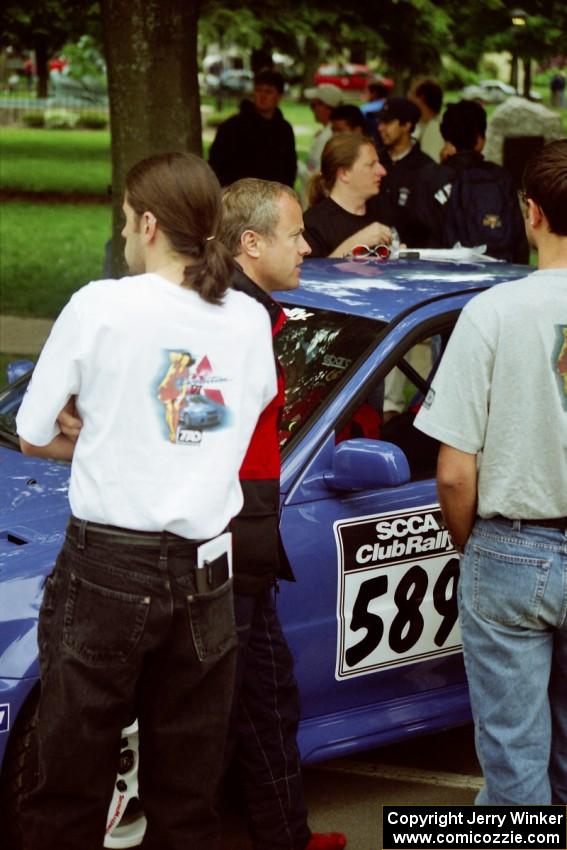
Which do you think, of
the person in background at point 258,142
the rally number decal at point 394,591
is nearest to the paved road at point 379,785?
the rally number decal at point 394,591

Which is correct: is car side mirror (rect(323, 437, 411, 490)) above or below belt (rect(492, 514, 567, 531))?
below

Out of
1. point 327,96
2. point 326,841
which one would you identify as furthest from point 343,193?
point 327,96

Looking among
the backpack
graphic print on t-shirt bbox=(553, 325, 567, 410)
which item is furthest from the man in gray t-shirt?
the backpack

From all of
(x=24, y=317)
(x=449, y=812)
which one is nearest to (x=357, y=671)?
(x=449, y=812)

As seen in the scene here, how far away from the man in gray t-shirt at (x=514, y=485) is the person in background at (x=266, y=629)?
504 mm

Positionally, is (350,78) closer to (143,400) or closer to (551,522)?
(551,522)

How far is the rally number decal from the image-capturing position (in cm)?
422

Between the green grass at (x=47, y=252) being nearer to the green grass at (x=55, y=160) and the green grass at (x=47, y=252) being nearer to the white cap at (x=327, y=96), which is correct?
the white cap at (x=327, y=96)

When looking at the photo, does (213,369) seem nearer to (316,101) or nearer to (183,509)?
(183,509)

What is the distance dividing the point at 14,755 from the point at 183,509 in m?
1.09

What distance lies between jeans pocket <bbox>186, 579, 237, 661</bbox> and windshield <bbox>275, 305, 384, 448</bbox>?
115cm

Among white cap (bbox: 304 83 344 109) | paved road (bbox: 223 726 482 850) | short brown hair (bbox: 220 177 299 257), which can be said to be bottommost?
paved road (bbox: 223 726 482 850)

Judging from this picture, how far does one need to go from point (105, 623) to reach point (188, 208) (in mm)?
877

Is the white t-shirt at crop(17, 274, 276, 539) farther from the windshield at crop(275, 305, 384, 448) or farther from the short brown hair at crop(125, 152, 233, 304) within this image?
the windshield at crop(275, 305, 384, 448)
